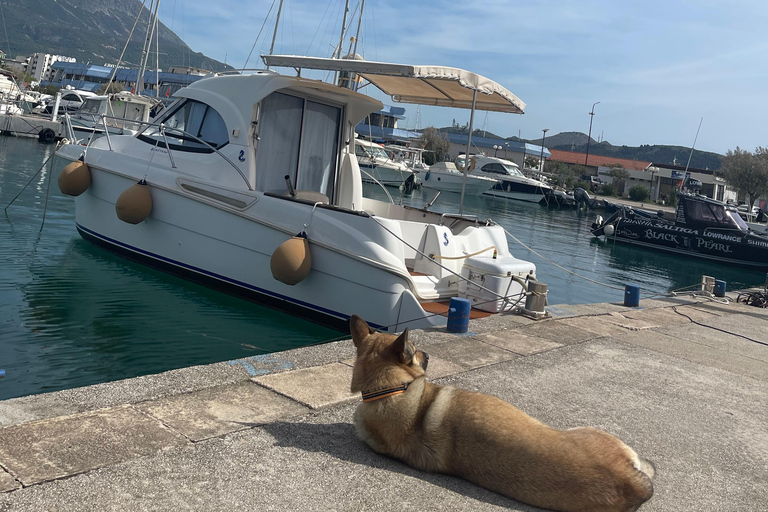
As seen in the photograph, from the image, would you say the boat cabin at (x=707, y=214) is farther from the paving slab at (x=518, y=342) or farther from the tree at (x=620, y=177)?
the tree at (x=620, y=177)

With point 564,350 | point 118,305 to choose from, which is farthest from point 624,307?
point 118,305

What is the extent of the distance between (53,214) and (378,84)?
9363mm

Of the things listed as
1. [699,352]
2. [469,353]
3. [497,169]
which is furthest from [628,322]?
[497,169]

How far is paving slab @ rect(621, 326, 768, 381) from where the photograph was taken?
6.52 m

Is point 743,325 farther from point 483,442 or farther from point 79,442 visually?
point 79,442

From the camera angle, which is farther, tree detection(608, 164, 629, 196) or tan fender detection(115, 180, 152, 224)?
tree detection(608, 164, 629, 196)

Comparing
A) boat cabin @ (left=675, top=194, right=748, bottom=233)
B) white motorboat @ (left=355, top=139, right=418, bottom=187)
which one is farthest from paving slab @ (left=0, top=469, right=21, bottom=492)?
white motorboat @ (left=355, top=139, right=418, bottom=187)

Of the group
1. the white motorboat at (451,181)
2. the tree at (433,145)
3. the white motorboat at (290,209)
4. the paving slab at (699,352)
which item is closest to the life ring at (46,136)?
the white motorboat at (451,181)

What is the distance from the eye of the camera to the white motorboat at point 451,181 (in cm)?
4691

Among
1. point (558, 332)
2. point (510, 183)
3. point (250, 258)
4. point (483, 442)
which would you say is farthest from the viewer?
point (510, 183)

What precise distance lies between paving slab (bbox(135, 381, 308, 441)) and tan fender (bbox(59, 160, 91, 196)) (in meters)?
7.94

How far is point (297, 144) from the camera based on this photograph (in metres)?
10.1

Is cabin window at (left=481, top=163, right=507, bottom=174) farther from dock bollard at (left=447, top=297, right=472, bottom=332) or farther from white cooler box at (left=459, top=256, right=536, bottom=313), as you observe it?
dock bollard at (left=447, top=297, right=472, bottom=332)

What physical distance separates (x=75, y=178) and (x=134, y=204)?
1.92 meters
